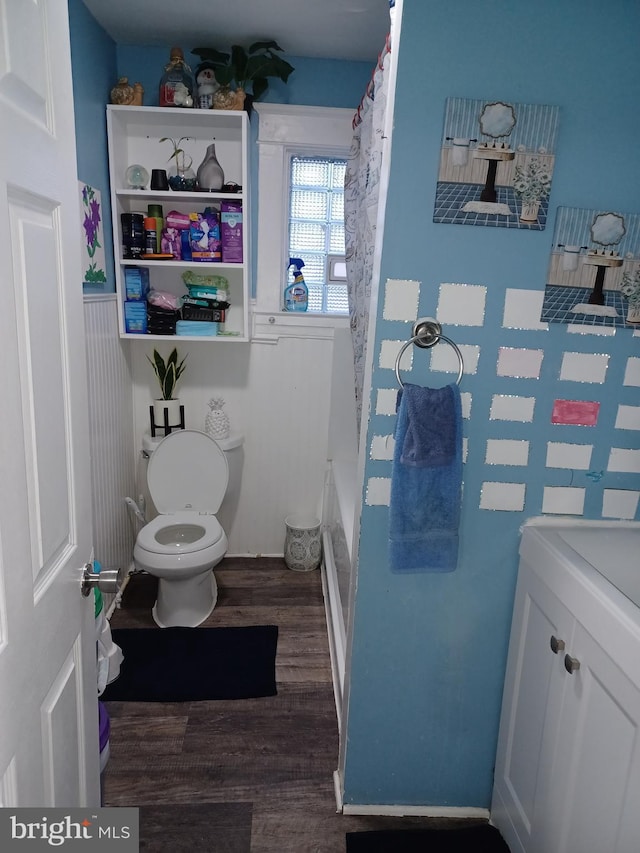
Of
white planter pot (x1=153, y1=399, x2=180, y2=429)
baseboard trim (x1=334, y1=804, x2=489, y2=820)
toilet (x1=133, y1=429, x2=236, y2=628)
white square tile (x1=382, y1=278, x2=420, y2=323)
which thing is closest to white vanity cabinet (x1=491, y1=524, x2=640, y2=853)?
baseboard trim (x1=334, y1=804, x2=489, y2=820)

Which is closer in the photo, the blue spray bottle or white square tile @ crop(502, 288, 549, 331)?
white square tile @ crop(502, 288, 549, 331)

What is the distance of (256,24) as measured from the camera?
7.50ft

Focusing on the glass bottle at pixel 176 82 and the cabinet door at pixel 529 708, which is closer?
the cabinet door at pixel 529 708

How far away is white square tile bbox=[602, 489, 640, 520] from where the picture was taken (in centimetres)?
153

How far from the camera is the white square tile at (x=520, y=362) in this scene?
144 cm

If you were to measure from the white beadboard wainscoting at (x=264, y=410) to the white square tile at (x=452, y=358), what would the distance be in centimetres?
154

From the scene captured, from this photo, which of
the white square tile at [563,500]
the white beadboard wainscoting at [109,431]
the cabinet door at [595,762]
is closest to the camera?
the cabinet door at [595,762]

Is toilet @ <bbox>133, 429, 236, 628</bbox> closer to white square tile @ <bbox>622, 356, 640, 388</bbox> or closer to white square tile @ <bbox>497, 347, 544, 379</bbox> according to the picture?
white square tile @ <bbox>497, 347, 544, 379</bbox>

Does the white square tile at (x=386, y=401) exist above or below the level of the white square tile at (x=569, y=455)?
above

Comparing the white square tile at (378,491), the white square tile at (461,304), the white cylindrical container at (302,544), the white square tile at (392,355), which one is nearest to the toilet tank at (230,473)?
the white cylindrical container at (302,544)

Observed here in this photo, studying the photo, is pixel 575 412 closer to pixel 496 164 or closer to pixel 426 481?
pixel 426 481

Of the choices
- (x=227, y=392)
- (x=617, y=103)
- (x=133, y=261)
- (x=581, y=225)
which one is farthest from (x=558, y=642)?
(x=133, y=261)

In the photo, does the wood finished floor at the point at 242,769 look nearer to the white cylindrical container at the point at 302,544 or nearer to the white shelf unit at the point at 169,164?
the white cylindrical container at the point at 302,544

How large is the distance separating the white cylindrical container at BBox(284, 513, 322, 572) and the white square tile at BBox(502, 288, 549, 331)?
6.08ft
